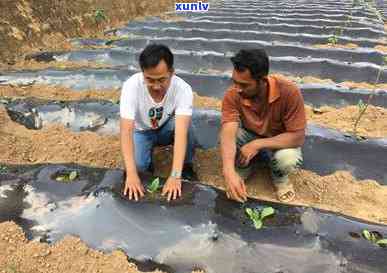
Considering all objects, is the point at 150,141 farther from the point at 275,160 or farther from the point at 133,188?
the point at 275,160

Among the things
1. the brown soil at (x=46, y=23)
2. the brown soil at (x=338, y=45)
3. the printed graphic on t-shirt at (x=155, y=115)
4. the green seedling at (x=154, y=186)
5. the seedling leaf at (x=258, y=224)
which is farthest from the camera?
the brown soil at (x=338, y=45)

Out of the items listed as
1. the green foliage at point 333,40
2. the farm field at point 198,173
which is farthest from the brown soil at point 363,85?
the green foliage at point 333,40

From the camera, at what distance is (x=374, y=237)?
229cm

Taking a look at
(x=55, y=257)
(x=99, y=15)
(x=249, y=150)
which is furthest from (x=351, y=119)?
(x=99, y=15)

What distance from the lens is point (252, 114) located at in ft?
9.64

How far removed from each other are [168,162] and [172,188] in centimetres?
96

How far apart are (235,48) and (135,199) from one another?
3.95 metres

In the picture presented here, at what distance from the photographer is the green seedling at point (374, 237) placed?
2.24 metres

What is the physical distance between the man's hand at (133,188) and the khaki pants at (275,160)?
31.7 inches

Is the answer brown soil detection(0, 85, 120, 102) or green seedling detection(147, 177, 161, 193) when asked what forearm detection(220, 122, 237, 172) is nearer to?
green seedling detection(147, 177, 161, 193)

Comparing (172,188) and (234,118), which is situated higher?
(234,118)

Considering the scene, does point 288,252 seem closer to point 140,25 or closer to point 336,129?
point 336,129

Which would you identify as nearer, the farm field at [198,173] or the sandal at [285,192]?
the farm field at [198,173]

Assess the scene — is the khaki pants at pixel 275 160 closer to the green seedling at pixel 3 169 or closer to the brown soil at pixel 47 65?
the green seedling at pixel 3 169
